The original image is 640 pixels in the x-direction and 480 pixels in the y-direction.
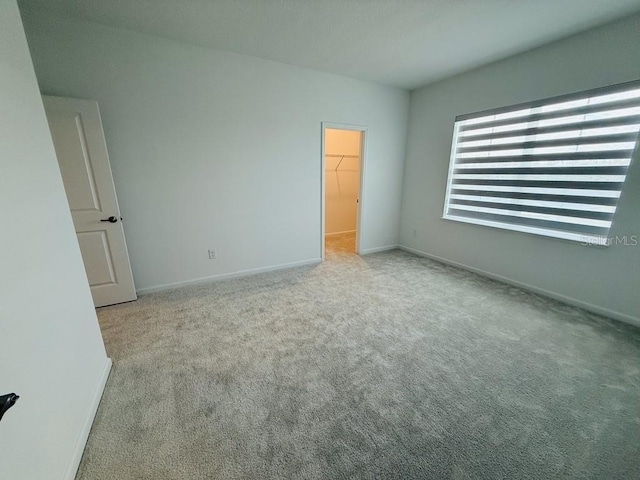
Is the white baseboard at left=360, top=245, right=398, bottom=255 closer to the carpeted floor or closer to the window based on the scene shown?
the window

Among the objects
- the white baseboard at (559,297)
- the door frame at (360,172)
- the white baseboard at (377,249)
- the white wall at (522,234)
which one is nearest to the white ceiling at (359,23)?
the white wall at (522,234)

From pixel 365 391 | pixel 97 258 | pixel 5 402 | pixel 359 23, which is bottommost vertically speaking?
pixel 365 391

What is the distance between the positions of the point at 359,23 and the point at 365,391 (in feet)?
9.64

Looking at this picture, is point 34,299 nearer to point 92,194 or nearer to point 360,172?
point 92,194

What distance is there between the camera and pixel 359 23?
2.19 m

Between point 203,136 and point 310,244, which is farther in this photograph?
point 310,244

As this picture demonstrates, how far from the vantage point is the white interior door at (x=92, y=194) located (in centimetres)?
214

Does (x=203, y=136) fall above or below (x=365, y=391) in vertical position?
above

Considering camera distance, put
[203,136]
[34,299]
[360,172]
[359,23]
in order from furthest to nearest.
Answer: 1. [360,172]
2. [203,136]
3. [359,23]
4. [34,299]

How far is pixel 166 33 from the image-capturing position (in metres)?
2.37

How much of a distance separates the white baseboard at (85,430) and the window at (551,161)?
4097mm

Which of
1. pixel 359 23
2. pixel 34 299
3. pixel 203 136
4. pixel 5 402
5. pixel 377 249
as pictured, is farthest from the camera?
pixel 377 249

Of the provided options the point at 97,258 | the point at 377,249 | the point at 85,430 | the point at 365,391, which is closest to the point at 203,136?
the point at 97,258

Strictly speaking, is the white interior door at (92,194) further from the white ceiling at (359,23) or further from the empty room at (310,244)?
the white ceiling at (359,23)
